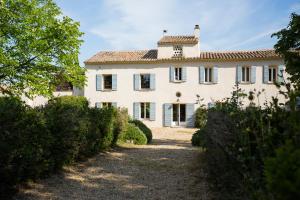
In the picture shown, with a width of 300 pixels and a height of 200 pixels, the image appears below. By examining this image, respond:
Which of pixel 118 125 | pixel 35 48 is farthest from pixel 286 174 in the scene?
pixel 35 48

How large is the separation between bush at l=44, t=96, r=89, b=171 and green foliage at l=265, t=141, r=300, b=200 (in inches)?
219

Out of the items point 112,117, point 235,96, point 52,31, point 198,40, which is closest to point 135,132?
point 112,117

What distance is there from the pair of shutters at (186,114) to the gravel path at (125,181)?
16394mm

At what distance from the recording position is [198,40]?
2706cm

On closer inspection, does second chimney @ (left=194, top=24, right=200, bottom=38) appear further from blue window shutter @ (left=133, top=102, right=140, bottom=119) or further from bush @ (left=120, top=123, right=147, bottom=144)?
bush @ (left=120, top=123, right=147, bottom=144)

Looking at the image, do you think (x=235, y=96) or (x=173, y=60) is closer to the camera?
(x=235, y=96)

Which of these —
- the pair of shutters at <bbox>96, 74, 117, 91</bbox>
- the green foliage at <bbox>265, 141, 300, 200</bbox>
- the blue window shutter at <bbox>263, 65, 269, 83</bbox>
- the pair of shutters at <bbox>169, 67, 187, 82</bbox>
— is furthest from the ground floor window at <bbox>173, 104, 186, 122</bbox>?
the green foliage at <bbox>265, 141, 300, 200</bbox>

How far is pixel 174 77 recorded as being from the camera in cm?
2694

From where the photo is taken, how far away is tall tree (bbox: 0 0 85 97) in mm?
15156

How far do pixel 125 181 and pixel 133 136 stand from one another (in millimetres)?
7493

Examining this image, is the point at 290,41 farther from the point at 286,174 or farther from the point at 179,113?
the point at 179,113

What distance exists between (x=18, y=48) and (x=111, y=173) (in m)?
10.0

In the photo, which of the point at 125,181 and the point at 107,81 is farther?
the point at 107,81

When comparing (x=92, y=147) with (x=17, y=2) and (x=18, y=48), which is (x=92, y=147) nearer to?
(x=18, y=48)
